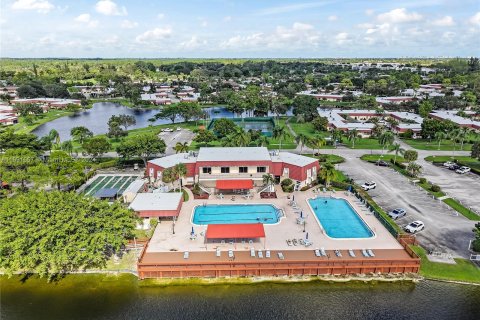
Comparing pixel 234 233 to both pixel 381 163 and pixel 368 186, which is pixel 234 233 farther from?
pixel 381 163

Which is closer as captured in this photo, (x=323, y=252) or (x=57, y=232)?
(x=57, y=232)

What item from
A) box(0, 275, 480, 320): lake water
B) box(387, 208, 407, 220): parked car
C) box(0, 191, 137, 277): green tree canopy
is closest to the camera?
box(0, 275, 480, 320): lake water

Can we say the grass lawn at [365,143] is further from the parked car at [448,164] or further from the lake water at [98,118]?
the lake water at [98,118]

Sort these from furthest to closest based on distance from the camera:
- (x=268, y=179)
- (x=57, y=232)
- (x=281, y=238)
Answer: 1. (x=268, y=179)
2. (x=281, y=238)
3. (x=57, y=232)

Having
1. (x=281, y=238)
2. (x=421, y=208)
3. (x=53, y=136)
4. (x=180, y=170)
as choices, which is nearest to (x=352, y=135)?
(x=421, y=208)

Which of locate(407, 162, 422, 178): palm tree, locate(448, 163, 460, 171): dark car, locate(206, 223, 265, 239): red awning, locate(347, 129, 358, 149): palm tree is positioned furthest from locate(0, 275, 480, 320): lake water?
locate(347, 129, 358, 149): palm tree

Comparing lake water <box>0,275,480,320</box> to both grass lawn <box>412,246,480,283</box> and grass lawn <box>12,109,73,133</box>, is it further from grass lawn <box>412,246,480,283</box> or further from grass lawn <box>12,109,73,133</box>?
grass lawn <box>12,109,73,133</box>

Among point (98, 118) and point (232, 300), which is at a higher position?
point (98, 118)
